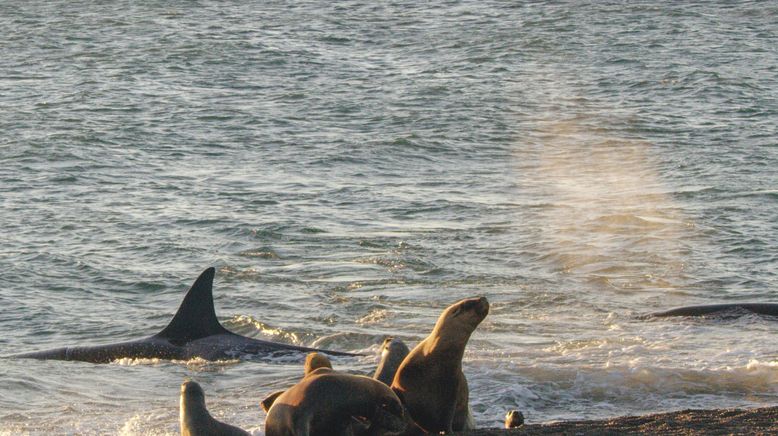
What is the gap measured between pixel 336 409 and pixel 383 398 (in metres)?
0.28

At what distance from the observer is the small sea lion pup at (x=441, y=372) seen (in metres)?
7.46

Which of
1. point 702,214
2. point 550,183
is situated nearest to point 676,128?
point 550,183

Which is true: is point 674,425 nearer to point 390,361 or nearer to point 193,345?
point 390,361

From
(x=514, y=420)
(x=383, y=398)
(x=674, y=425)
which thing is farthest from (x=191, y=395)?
(x=674, y=425)

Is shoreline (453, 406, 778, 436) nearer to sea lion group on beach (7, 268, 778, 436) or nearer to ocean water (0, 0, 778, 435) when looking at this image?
sea lion group on beach (7, 268, 778, 436)

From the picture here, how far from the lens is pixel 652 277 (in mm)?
15906

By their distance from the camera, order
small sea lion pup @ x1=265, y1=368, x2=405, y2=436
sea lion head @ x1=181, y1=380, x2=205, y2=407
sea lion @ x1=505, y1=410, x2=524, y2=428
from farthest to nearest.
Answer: sea lion @ x1=505, y1=410, x2=524, y2=428 < sea lion head @ x1=181, y1=380, x2=205, y2=407 < small sea lion pup @ x1=265, y1=368, x2=405, y2=436

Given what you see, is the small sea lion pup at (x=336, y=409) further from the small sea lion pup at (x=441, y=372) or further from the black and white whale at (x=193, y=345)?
the black and white whale at (x=193, y=345)

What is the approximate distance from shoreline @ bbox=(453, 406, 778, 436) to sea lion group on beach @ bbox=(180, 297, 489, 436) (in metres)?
0.24

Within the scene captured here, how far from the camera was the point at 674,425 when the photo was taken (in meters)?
8.43

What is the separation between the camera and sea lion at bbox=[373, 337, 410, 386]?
804 centimetres

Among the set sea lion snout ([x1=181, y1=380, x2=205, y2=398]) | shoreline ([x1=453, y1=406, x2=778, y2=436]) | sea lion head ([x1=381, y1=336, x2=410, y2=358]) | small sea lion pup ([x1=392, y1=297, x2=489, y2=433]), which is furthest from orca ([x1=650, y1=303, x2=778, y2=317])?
sea lion snout ([x1=181, y1=380, x2=205, y2=398])

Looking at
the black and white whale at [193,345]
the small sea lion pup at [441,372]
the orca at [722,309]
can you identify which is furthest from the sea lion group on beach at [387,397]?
the orca at [722,309]

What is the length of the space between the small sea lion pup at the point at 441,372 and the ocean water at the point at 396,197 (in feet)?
5.59
